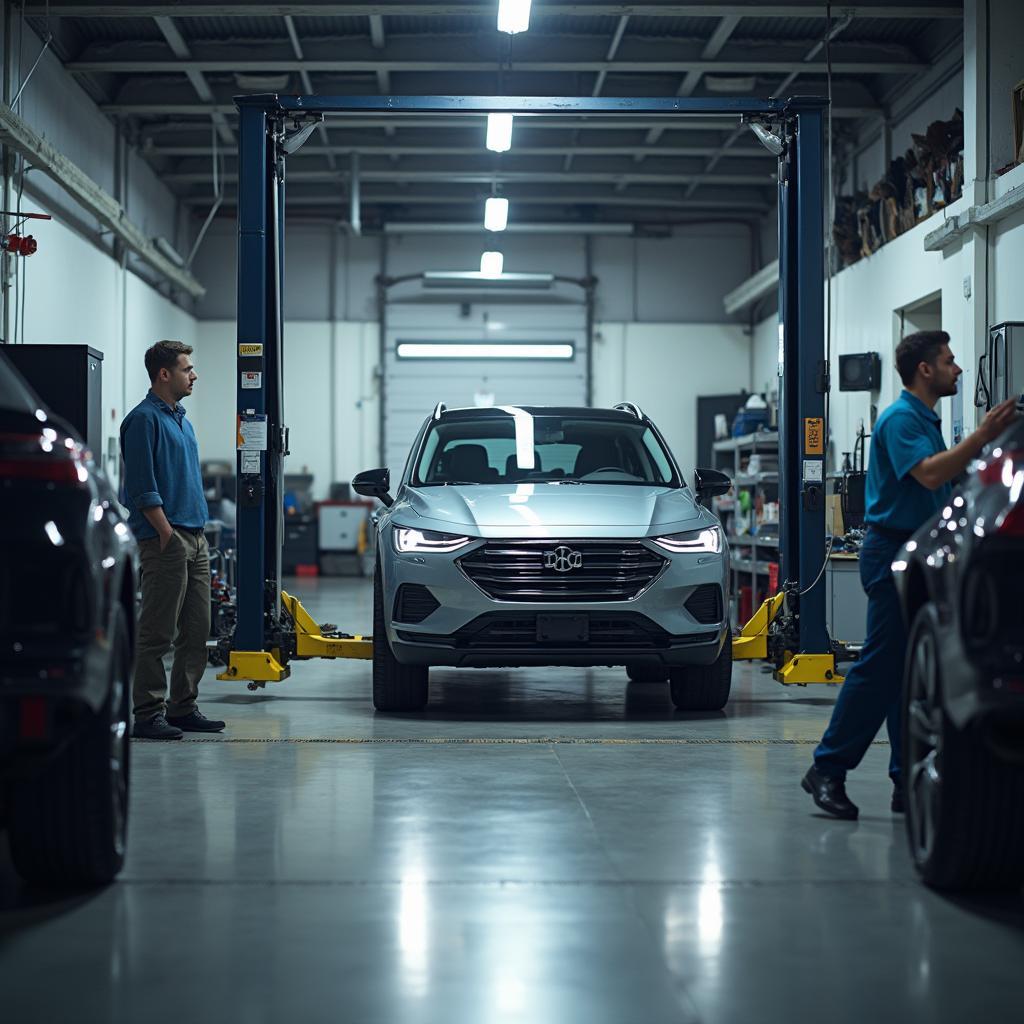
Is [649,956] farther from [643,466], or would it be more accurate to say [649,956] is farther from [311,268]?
[311,268]

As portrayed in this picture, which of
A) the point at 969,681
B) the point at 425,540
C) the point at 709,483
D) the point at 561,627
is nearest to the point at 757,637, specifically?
the point at 709,483

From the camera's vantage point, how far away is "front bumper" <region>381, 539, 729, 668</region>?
672 cm

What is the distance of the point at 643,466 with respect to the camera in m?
7.98

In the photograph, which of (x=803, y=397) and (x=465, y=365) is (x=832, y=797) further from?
(x=465, y=365)

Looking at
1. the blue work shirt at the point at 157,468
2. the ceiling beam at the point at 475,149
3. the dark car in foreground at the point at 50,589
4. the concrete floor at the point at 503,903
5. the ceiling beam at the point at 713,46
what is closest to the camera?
the concrete floor at the point at 503,903

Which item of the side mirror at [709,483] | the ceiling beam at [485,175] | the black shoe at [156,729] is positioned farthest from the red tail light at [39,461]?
the ceiling beam at [485,175]

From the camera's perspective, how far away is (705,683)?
7.25m

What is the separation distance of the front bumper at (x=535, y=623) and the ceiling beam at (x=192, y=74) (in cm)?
804

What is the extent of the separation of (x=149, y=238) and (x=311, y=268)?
4817mm

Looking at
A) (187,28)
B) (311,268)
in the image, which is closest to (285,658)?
(187,28)

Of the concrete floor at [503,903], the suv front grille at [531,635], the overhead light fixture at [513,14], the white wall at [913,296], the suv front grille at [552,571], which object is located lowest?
the concrete floor at [503,903]

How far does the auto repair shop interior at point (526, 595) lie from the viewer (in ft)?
9.98

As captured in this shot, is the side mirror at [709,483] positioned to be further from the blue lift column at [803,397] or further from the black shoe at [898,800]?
the black shoe at [898,800]

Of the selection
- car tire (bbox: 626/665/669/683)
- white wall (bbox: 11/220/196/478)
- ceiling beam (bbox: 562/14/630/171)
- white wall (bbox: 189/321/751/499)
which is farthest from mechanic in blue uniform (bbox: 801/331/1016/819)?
white wall (bbox: 189/321/751/499)
